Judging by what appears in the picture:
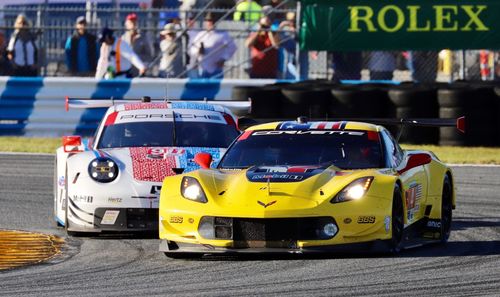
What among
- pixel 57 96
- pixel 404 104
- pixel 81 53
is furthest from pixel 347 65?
pixel 57 96

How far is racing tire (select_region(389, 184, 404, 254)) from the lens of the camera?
9180mm

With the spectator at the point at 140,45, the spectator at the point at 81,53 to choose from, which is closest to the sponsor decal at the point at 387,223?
the spectator at the point at 140,45

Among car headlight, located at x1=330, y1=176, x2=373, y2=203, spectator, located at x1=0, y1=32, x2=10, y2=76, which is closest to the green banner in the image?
spectator, located at x1=0, y1=32, x2=10, y2=76

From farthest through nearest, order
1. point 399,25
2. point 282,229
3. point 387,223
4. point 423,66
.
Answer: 1. point 423,66
2. point 399,25
3. point 387,223
4. point 282,229

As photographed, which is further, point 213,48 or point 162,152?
point 213,48

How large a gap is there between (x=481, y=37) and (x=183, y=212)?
44.2 feet

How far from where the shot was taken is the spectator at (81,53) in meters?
23.2

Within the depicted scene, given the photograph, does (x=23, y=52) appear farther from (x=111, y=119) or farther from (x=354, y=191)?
(x=354, y=191)

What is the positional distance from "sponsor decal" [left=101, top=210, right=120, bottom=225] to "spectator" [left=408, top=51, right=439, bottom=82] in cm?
1297

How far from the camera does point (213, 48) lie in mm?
23109

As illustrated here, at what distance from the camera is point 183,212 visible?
9.13 m

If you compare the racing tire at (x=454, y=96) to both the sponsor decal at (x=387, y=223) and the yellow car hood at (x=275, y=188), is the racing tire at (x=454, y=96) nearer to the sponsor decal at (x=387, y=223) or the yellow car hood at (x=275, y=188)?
the yellow car hood at (x=275, y=188)

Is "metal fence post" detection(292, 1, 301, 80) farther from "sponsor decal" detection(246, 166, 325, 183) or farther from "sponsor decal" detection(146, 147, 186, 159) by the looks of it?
"sponsor decal" detection(246, 166, 325, 183)

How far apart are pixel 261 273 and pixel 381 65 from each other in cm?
1461
